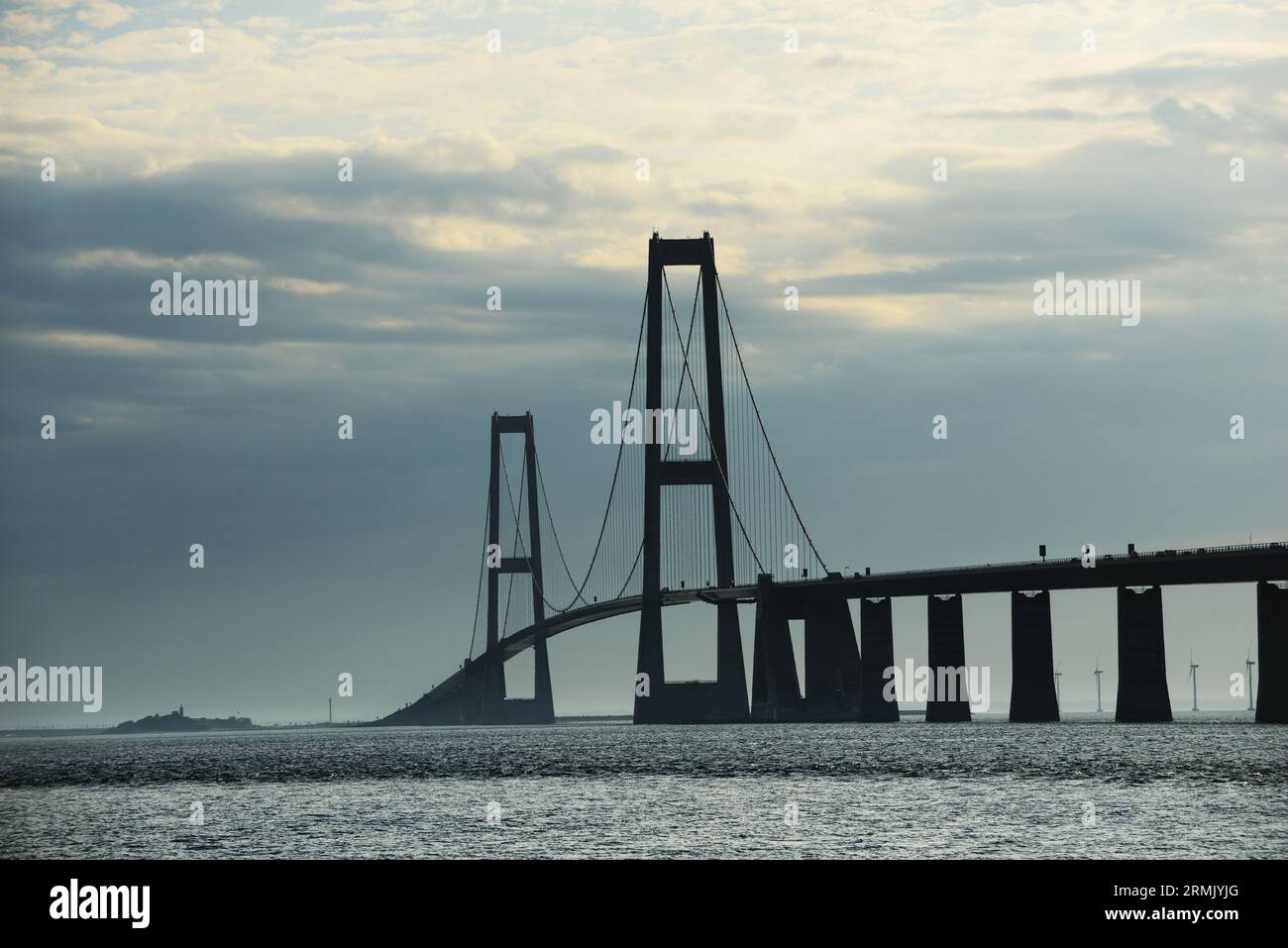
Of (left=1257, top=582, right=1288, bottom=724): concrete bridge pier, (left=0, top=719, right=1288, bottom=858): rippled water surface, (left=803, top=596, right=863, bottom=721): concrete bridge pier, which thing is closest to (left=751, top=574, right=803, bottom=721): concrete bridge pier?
(left=803, top=596, right=863, bottom=721): concrete bridge pier

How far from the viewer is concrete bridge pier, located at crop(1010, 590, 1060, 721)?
97.7 meters

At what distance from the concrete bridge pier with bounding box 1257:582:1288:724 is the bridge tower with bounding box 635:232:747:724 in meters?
37.7

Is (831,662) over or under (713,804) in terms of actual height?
over

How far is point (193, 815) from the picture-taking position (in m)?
46.0

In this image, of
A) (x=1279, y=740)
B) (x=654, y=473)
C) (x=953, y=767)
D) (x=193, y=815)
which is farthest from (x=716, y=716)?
(x=193, y=815)

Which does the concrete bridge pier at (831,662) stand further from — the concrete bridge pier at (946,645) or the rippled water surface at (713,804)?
the rippled water surface at (713,804)

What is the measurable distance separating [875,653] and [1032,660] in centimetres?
1228

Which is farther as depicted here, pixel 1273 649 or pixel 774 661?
pixel 774 661

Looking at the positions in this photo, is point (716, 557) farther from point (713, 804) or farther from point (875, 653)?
point (713, 804)

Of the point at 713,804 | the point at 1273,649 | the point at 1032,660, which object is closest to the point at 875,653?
the point at 1032,660

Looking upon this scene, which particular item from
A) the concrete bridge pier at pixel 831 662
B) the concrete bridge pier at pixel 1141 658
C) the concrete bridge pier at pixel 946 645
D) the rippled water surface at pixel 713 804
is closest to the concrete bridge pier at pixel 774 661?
the concrete bridge pier at pixel 831 662

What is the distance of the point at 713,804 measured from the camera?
144ft
